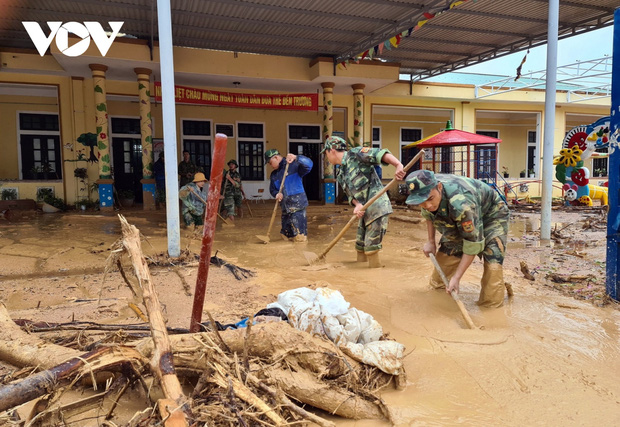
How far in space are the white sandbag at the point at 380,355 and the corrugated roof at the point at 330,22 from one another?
6912 millimetres

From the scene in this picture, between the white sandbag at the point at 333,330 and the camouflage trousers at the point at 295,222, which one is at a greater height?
the camouflage trousers at the point at 295,222

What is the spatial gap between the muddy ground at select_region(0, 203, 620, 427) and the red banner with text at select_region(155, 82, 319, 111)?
4532mm

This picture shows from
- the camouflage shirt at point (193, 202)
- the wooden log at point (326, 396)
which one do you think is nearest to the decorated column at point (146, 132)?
the camouflage shirt at point (193, 202)

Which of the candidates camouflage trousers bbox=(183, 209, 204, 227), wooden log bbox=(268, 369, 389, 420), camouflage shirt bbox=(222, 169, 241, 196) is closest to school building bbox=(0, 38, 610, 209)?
camouflage shirt bbox=(222, 169, 241, 196)

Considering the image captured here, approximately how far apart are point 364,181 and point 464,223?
184 centimetres

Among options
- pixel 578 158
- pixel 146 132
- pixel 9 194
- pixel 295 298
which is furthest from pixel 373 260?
pixel 9 194

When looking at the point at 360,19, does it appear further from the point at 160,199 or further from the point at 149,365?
the point at 149,365

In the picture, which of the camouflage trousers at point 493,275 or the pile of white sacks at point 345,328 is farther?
the camouflage trousers at point 493,275

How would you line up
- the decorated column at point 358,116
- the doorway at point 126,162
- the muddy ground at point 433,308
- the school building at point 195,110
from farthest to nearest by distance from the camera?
the doorway at point 126,162 < the decorated column at point 358,116 < the school building at point 195,110 < the muddy ground at point 433,308

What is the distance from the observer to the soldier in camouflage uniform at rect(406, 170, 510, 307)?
3.06m

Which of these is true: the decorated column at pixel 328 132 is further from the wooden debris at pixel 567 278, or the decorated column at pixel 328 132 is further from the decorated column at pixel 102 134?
the wooden debris at pixel 567 278

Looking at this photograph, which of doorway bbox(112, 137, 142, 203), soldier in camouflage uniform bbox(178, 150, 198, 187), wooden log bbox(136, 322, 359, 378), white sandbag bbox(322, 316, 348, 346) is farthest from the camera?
doorway bbox(112, 137, 142, 203)

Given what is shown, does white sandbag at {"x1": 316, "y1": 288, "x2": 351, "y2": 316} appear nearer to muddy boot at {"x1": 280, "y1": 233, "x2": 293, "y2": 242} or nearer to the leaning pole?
the leaning pole

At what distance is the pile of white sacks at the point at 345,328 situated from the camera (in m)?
2.21
